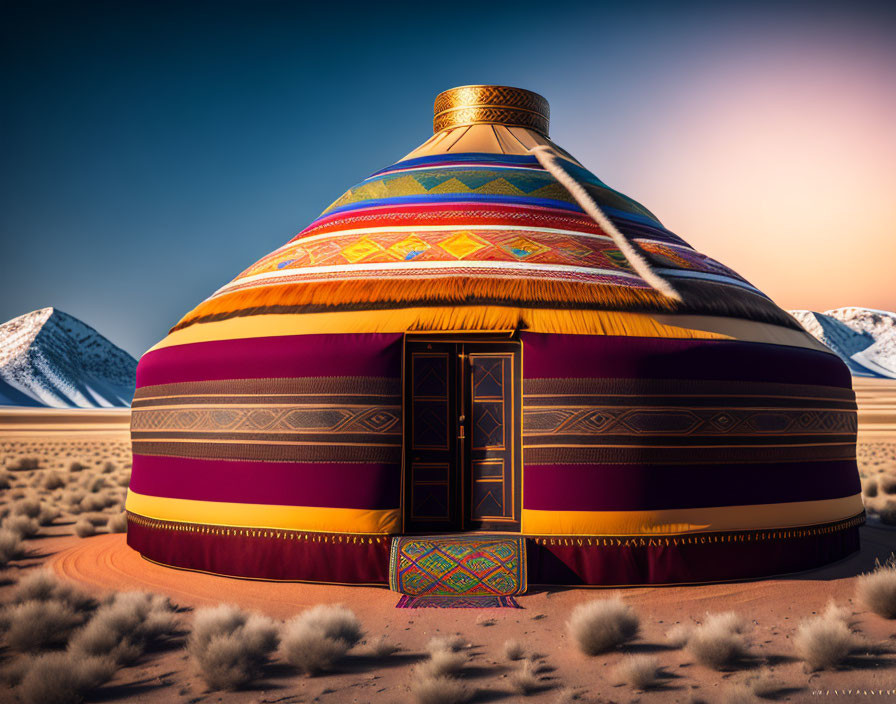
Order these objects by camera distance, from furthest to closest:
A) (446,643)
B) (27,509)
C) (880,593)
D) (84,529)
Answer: (27,509), (84,529), (880,593), (446,643)

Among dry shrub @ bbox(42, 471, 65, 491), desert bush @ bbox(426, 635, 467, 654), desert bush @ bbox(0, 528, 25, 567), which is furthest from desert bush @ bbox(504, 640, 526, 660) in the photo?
dry shrub @ bbox(42, 471, 65, 491)

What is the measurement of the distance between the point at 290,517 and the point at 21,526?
4726mm

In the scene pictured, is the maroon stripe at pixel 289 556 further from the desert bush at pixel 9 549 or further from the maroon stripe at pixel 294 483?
the desert bush at pixel 9 549

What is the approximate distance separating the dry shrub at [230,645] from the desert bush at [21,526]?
501cm

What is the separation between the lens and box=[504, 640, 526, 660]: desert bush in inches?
186

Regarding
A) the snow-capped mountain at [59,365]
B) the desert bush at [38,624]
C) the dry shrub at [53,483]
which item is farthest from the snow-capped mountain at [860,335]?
the desert bush at [38,624]

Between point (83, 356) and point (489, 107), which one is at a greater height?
point (83, 356)

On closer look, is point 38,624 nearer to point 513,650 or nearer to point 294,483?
point 294,483

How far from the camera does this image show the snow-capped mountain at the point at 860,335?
4313 inches

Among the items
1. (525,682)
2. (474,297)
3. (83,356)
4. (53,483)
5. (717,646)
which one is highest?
(83,356)

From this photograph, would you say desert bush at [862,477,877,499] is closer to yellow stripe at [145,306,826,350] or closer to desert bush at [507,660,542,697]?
yellow stripe at [145,306,826,350]

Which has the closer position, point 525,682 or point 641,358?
point 525,682

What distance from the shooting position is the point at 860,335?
12262 cm

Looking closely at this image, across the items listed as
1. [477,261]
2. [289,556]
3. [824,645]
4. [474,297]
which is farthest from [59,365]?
[824,645]
